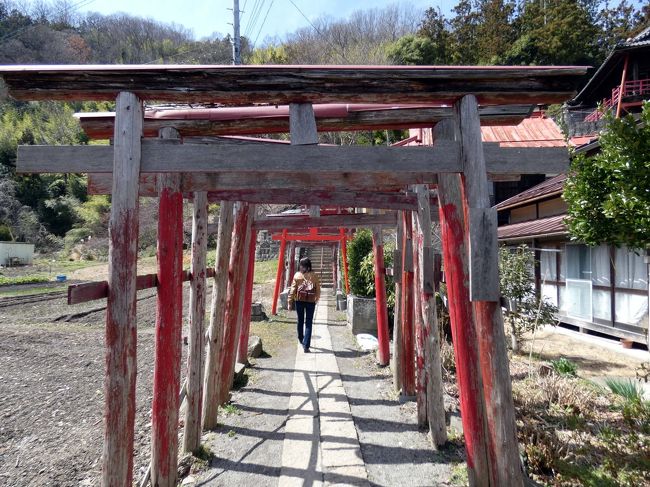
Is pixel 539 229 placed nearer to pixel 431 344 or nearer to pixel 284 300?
pixel 284 300

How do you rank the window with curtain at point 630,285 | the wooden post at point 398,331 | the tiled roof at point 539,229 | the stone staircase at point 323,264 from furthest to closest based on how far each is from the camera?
the stone staircase at point 323,264 → the tiled roof at point 539,229 → the window with curtain at point 630,285 → the wooden post at point 398,331

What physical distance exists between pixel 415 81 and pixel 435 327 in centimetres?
226

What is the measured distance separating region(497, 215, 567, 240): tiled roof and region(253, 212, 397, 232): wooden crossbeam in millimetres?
3213

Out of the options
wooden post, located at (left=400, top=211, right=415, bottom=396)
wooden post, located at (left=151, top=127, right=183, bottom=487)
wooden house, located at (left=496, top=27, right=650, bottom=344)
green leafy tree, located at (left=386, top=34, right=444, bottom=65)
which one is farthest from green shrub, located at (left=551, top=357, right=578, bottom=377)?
green leafy tree, located at (left=386, top=34, right=444, bottom=65)

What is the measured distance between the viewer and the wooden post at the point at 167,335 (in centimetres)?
282

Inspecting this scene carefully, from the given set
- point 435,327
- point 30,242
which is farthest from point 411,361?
point 30,242

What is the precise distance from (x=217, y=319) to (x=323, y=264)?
18.1 meters

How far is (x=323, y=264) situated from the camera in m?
22.5

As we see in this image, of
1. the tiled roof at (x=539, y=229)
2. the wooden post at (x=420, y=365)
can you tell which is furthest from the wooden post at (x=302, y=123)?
the tiled roof at (x=539, y=229)

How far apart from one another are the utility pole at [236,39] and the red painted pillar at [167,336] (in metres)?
9.24

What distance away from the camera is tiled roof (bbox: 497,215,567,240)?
9.13 meters

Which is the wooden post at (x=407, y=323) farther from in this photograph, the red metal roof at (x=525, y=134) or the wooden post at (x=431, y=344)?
the red metal roof at (x=525, y=134)

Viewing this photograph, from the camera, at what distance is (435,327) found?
3.98 metres

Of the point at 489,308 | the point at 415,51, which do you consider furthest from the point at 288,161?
the point at 415,51
